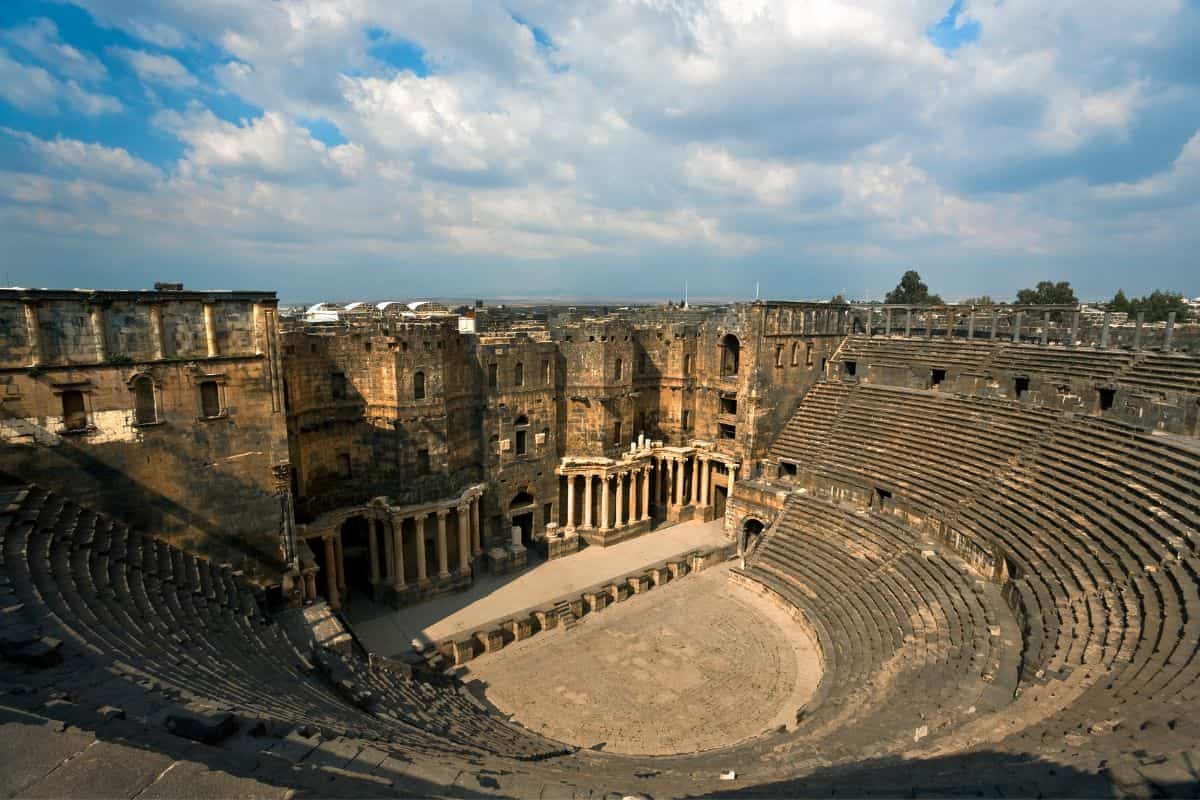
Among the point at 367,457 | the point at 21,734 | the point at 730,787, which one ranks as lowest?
the point at 730,787

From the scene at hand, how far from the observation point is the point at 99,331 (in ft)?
50.2

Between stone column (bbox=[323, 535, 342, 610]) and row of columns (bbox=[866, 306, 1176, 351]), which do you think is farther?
row of columns (bbox=[866, 306, 1176, 351])

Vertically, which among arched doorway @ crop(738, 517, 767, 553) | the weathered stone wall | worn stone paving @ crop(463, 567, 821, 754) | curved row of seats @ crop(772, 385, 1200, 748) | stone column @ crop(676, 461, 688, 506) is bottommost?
worn stone paving @ crop(463, 567, 821, 754)

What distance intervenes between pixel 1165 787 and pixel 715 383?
2618 cm

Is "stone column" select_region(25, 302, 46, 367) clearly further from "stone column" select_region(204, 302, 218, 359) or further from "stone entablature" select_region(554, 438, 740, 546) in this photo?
"stone entablature" select_region(554, 438, 740, 546)

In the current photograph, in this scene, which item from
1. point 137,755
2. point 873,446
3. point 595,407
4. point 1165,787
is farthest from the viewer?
point 595,407

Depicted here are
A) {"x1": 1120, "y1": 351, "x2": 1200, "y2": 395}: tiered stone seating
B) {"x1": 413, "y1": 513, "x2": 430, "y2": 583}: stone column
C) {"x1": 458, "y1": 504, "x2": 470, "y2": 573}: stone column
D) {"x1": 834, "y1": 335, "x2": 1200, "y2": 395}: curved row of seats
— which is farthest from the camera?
{"x1": 458, "y1": 504, "x2": 470, "y2": 573}: stone column

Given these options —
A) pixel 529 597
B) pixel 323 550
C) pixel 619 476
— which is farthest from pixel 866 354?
pixel 323 550

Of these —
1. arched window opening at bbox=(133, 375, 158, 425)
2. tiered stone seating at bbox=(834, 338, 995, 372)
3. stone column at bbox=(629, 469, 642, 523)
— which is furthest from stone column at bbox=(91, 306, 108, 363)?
tiered stone seating at bbox=(834, 338, 995, 372)

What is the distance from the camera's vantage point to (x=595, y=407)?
98.4 feet

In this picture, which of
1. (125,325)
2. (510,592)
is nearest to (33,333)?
(125,325)

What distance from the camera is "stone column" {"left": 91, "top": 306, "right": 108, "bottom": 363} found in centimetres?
1520

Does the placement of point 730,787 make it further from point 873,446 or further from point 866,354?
point 866,354

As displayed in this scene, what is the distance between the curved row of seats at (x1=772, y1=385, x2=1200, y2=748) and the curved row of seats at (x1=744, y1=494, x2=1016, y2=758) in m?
1.04
